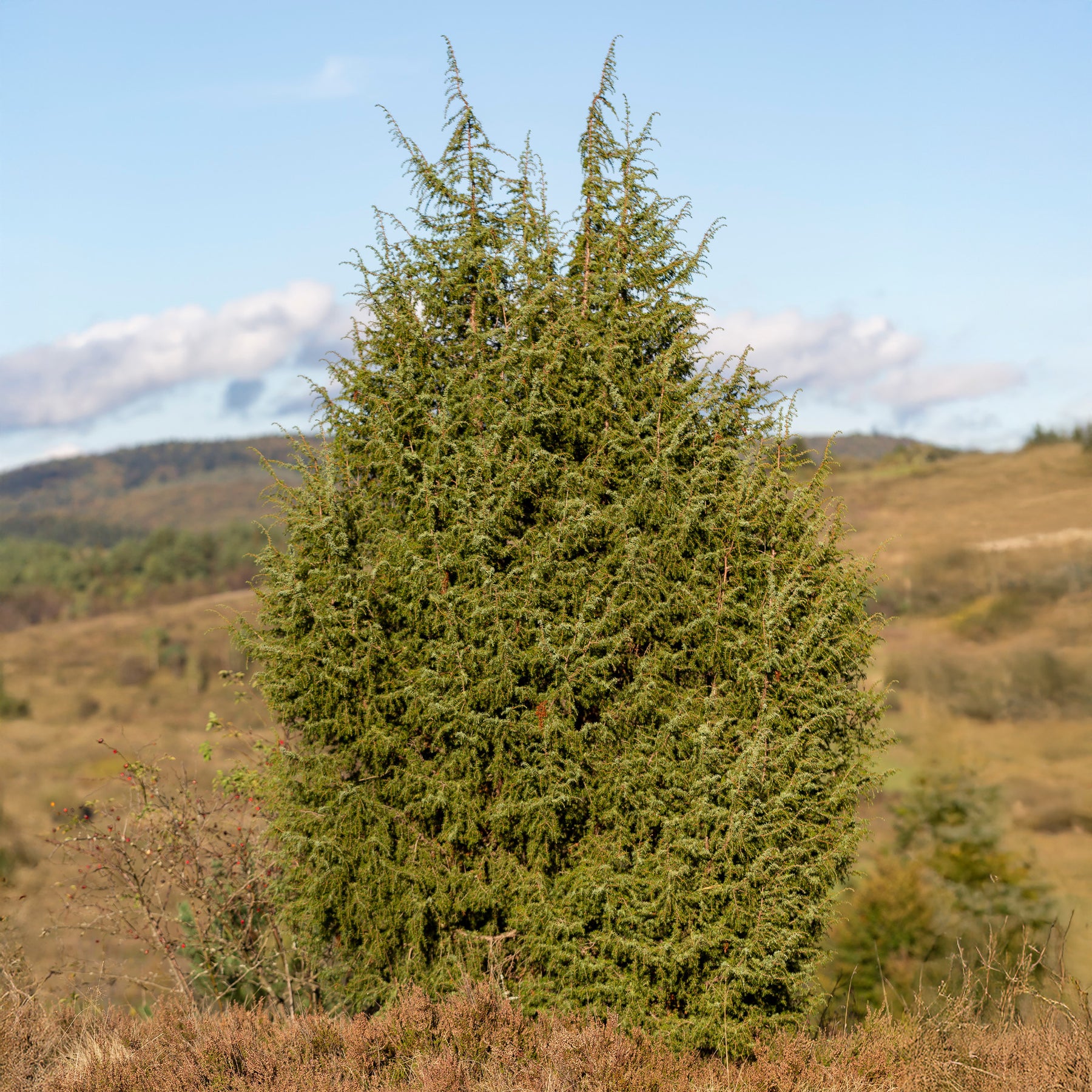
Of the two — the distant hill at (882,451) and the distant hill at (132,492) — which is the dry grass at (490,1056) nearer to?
the distant hill at (882,451)

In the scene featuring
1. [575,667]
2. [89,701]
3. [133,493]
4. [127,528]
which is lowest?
[89,701]

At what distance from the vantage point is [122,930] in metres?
10.3

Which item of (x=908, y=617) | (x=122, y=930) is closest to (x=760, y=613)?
(x=122, y=930)

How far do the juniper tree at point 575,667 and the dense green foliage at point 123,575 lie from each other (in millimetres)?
52377

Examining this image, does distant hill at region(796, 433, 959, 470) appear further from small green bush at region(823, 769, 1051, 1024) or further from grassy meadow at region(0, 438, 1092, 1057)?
small green bush at region(823, 769, 1051, 1024)

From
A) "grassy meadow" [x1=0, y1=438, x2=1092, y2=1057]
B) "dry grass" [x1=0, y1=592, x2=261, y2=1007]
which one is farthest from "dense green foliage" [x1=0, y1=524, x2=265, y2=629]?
"dry grass" [x1=0, y1=592, x2=261, y2=1007]

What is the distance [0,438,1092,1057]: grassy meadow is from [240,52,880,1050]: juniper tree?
5.24 feet

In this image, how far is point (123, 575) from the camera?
6400cm

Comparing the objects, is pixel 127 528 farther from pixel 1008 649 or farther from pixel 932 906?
pixel 932 906

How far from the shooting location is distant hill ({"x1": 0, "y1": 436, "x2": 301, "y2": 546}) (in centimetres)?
8456

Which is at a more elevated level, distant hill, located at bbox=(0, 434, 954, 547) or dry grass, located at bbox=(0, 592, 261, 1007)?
distant hill, located at bbox=(0, 434, 954, 547)

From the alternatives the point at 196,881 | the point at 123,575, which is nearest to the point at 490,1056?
the point at 196,881

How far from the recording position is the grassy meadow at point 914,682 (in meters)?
18.1

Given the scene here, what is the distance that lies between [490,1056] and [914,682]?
2611 centimetres
